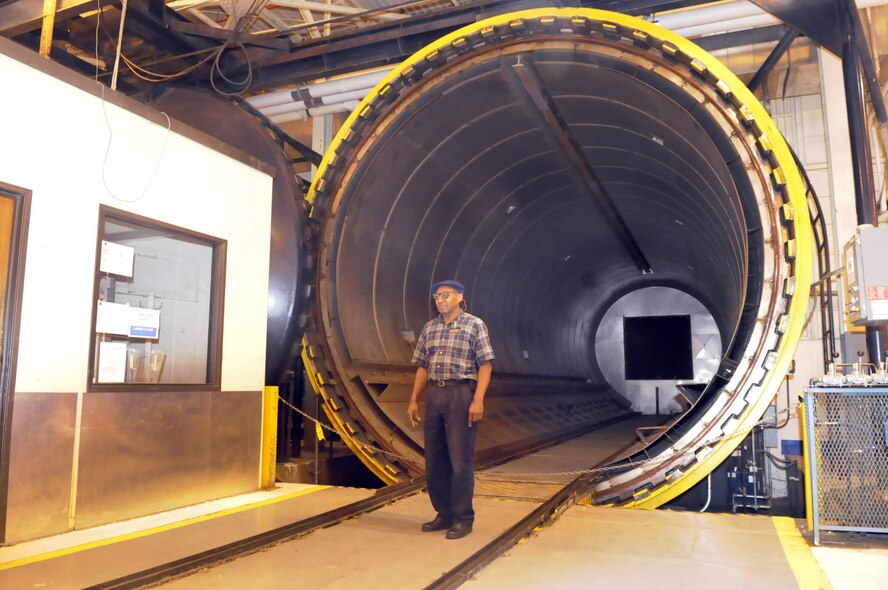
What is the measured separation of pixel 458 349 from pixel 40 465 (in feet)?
8.42

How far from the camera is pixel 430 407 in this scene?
14.5 feet

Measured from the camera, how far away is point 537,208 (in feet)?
34.3

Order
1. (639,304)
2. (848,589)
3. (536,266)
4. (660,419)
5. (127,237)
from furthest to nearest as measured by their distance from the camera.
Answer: (639,304)
(660,419)
(536,266)
(127,237)
(848,589)

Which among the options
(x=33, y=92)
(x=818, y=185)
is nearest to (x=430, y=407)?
(x=33, y=92)

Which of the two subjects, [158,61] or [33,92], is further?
[158,61]

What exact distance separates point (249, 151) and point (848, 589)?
580 centimetres

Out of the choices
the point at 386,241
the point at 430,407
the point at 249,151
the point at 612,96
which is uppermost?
the point at 612,96

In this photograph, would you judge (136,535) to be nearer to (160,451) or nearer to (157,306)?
(160,451)

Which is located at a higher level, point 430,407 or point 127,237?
point 127,237

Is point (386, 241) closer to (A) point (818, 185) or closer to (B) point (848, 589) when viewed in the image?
(A) point (818, 185)

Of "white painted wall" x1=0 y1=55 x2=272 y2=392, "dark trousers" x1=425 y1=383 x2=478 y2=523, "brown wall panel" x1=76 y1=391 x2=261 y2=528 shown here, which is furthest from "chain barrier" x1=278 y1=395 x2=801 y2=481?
"dark trousers" x1=425 y1=383 x2=478 y2=523

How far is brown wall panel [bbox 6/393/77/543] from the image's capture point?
13.0 ft

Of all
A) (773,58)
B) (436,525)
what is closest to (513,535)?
(436,525)

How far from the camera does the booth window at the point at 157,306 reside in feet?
15.7
